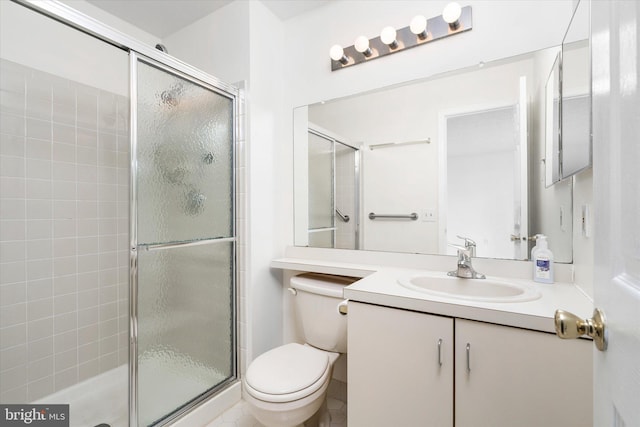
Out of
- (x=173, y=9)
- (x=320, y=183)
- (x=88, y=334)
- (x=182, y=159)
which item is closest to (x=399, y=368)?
(x=320, y=183)

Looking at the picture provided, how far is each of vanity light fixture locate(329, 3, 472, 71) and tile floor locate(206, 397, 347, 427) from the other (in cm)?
197

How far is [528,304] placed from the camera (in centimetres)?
92

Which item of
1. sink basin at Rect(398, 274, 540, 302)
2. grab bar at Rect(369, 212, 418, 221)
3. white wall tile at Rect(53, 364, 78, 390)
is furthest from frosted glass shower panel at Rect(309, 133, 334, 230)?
white wall tile at Rect(53, 364, 78, 390)

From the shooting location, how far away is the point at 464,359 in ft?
3.06

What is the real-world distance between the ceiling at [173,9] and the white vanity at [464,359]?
1.71 metres

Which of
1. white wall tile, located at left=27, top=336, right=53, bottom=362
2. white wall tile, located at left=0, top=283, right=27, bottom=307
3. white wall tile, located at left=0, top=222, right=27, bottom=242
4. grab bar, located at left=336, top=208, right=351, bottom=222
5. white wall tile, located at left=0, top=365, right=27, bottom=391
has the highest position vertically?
grab bar, located at left=336, top=208, right=351, bottom=222

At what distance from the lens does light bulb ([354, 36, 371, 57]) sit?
5.29ft

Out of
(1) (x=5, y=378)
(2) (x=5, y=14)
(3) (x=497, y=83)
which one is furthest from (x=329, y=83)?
(1) (x=5, y=378)

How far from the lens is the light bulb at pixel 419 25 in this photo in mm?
1454

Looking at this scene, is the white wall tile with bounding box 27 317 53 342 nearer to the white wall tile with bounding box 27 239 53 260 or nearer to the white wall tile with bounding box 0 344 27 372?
the white wall tile with bounding box 0 344 27 372

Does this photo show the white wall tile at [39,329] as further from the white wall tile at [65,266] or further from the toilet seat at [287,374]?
the toilet seat at [287,374]

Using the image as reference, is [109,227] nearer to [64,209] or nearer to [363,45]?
[64,209]

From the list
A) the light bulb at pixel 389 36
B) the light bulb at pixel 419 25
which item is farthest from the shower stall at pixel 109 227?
the light bulb at pixel 419 25

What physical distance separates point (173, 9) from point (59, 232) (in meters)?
1.50
